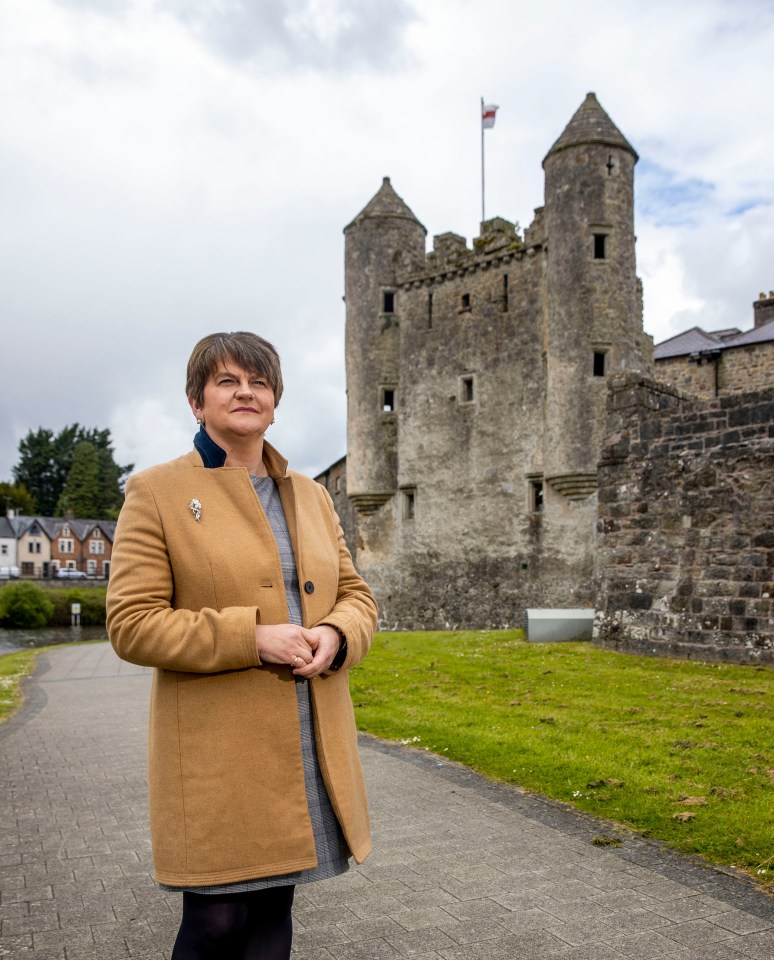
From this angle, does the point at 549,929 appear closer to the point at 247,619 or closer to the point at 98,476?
the point at 247,619

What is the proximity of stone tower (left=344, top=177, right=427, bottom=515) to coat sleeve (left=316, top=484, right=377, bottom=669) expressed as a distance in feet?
98.3

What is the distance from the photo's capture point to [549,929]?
4.29 metres

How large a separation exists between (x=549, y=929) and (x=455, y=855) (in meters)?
1.17

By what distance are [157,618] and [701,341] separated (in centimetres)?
3804

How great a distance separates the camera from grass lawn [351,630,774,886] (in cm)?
593

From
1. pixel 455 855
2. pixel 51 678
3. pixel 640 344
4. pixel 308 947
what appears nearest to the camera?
pixel 308 947

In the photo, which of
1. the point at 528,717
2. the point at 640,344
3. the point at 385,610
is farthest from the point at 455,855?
the point at 385,610

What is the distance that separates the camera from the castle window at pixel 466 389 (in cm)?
3197

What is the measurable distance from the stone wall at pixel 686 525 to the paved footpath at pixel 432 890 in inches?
272

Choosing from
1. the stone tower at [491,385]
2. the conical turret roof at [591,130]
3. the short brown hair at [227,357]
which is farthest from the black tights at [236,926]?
the conical turret roof at [591,130]

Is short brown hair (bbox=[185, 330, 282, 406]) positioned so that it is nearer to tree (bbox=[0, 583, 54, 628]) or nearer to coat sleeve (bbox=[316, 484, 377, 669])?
coat sleeve (bbox=[316, 484, 377, 669])

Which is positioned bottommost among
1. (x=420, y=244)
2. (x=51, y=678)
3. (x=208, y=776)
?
(x=51, y=678)

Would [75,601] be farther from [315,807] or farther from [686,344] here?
[315,807]

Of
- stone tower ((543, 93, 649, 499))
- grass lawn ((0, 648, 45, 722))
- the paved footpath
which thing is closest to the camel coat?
the paved footpath
